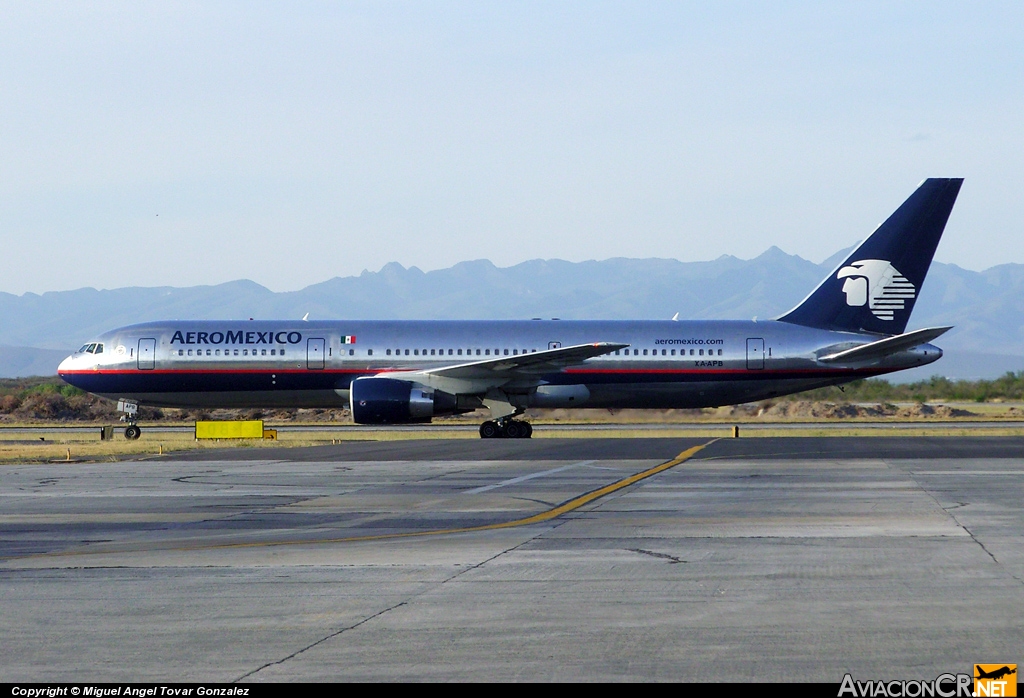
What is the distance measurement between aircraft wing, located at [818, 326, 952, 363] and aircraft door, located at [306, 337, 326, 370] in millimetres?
16233

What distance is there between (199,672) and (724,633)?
11.6 ft

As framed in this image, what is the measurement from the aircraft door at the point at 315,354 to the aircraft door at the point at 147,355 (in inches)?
206

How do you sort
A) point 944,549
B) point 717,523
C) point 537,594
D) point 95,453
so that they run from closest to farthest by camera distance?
point 537,594 < point 944,549 < point 717,523 < point 95,453

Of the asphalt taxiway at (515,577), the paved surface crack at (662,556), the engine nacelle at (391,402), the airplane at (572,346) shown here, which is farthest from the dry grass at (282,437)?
the paved surface crack at (662,556)

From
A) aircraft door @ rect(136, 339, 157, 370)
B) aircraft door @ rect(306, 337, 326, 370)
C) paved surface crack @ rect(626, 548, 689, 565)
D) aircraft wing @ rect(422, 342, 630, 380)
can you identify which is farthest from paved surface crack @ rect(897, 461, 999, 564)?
aircraft door @ rect(136, 339, 157, 370)

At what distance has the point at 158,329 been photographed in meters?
38.5

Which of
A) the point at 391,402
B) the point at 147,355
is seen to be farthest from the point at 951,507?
the point at 147,355

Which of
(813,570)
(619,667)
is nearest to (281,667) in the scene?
(619,667)

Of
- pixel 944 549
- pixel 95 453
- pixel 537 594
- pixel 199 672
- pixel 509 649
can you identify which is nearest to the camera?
pixel 199 672

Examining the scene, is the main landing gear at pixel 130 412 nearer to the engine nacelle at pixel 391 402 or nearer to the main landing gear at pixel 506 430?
the engine nacelle at pixel 391 402

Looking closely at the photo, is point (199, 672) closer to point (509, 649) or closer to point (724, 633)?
point (509, 649)

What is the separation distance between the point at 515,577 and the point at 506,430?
86.7 feet

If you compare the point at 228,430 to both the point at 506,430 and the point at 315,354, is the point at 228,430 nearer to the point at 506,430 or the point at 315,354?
the point at 315,354

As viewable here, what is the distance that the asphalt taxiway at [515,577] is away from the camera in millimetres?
7309
